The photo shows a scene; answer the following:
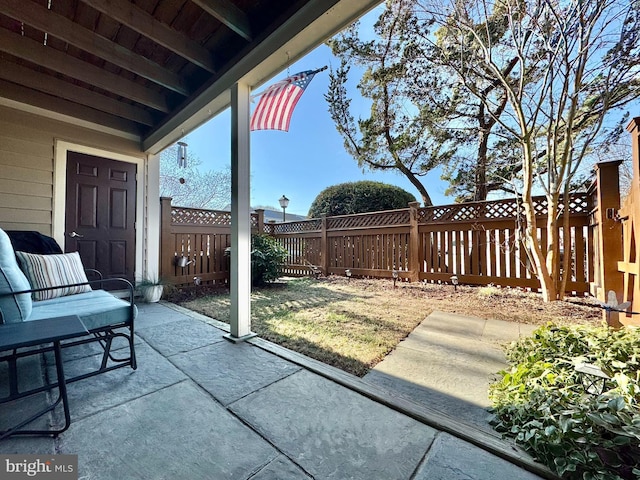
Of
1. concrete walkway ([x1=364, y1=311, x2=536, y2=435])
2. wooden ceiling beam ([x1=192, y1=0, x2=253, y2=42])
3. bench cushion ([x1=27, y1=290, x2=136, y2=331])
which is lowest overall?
concrete walkway ([x1=364, y1=311, x2=536, y2=435])

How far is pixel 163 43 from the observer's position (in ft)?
7.26

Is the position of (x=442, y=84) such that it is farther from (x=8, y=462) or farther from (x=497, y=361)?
(x=8, y=462)

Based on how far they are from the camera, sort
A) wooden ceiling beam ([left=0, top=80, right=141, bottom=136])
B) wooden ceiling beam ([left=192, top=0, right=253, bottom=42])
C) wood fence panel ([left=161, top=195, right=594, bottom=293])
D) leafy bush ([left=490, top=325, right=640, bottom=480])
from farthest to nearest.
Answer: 1. wood fence panel ([left=161, top=195, right=594, bottom=293])
2. wooden ceiling beam ([left=0, top=80, right=141, bottom=136])
3. wooden ceiling beam ([left=192, top=0, right=253, bottom=42])
4. leafy bush ([left=490, top=325, right=640, bottom=480])

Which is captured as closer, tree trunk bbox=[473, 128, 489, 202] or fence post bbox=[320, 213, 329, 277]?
tree trunk bbox=[473, 128, 489, 202]

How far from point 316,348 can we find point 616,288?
2761 millimetres

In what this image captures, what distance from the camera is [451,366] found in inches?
73.4

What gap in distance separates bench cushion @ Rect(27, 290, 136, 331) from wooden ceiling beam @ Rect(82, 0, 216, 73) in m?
2.18

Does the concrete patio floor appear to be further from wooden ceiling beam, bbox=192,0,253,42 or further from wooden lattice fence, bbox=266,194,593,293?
wooden lattice fence, bbox=266,194,593,293

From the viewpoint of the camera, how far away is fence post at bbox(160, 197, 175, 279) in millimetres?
4383

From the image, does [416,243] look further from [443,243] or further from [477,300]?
[477,300]

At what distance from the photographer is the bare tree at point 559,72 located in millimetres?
2920

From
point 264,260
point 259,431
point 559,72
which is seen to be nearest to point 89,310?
point 259,431

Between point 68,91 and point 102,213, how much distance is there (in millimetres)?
1546

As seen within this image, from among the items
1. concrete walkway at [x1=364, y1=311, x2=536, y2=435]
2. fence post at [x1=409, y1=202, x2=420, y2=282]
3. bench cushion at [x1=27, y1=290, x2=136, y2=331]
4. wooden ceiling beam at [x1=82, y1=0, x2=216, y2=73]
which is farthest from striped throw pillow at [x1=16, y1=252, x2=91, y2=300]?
fence post at [x1=409, y1=202, x2=420, y2=282]
